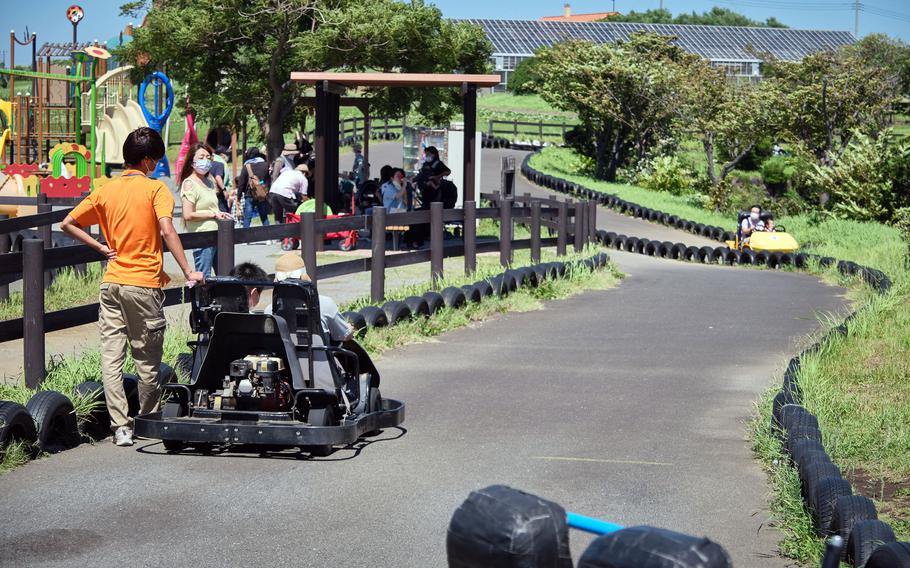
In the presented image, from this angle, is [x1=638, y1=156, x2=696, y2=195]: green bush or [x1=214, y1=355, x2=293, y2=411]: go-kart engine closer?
[x1=214, y1=355, x2=293, y2=411]: go-kart engine

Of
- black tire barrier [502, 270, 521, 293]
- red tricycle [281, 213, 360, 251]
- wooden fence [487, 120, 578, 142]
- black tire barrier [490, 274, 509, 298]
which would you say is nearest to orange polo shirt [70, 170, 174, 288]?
black tire barrier [490, 274, 509, 298]

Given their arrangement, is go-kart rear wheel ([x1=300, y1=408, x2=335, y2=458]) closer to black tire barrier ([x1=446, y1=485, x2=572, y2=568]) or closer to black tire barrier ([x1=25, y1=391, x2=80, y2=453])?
black tire barrier ([x1=25, y1=391, x2=80, y2=453])

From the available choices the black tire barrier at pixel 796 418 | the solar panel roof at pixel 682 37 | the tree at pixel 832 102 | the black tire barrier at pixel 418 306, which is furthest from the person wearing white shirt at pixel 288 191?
the solar panel roof at pixel 682 37

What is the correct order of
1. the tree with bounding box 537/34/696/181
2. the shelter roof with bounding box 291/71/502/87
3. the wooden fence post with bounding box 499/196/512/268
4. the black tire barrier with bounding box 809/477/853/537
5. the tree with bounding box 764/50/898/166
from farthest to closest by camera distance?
the tree with bounding box 537/34/696/181 → the tree with bounding box 764/50/898/166 → the shelter roof with bounding box 291/71/502/87 → the wooden fence post with bounding box 499/196/512/268 → the black tire barrier with bounding box 809/477/853/537

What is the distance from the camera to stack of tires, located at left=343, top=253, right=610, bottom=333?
10.7m

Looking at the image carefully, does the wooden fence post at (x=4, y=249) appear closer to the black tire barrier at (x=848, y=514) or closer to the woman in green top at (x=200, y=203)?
the woman in green top at (x=200, y=203)

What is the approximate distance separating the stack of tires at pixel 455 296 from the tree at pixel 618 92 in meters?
25.4

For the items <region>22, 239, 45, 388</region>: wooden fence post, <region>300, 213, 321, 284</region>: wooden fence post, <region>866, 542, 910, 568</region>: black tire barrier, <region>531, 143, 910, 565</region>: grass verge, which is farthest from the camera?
<region>300, 213, 321, 284</region>: wooden fence post

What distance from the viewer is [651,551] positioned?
2.30 metres

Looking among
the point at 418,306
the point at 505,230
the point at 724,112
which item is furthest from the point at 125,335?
the point at 724,112

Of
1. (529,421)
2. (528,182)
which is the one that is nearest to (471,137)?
(529,421)

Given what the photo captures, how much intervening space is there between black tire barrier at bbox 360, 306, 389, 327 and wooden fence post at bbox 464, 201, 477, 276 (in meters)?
4.19

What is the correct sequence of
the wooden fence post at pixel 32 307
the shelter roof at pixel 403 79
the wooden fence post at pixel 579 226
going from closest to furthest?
the wooden fence post at pixel 32 307, the shelter roof at pixel 403 79, the wooden fence post at pixel 579 226

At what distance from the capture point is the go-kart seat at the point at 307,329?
6.64 m
